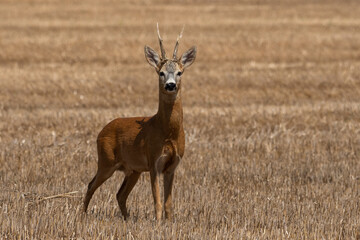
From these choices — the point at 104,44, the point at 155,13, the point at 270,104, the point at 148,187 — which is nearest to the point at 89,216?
the point at 148,187

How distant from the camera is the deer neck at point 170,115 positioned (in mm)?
7805

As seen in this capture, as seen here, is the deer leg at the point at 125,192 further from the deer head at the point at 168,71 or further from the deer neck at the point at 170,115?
the deer head at the point at 168,71

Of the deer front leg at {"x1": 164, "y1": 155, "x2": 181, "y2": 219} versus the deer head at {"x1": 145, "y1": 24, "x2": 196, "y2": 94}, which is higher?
the deer head at {"x1": 145, "y1": 24, "x2": 196, "y2": 94}

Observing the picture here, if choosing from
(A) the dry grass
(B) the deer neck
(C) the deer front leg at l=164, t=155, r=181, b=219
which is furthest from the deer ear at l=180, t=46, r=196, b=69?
(A) the dry grass

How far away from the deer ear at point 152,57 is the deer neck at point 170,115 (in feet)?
1.14

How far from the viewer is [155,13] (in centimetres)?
3303

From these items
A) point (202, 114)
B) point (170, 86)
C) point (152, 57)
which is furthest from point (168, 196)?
point (202, 114)

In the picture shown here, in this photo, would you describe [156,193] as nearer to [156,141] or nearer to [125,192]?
[156,141]

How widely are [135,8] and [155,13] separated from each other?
182cm

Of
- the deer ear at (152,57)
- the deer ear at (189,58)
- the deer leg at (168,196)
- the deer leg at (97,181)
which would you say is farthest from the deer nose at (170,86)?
the deer leg at (97,181)

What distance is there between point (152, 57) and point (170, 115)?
643mm

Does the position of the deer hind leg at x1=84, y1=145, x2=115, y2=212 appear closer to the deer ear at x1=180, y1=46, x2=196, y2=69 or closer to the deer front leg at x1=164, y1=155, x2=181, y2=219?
the deer front leg at x1=164, y1=155, x2=181, y2=219

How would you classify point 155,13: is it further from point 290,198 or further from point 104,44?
point 290,198

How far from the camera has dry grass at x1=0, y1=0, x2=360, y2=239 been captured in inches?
303
